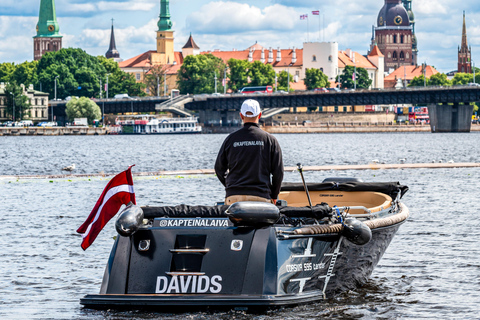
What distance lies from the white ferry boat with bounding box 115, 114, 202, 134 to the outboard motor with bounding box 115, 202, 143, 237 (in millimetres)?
159352

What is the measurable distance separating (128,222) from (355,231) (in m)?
2.95

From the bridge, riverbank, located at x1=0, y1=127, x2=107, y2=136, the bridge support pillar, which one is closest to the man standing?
the bridge

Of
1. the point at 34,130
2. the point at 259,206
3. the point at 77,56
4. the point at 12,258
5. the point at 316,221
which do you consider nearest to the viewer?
the point at 259,206

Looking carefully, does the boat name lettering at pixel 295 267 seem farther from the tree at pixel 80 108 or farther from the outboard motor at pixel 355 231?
the tree at pixel 80 108

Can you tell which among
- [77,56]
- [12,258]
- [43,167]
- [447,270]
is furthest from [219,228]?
[77,56]

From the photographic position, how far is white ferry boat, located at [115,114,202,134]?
171125 millimetres

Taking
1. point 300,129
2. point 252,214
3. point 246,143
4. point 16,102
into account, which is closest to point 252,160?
point 246,143

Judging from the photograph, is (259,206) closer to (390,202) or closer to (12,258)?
(390,202)

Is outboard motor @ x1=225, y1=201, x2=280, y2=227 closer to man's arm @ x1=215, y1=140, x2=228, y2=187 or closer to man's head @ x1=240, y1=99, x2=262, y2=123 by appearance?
man's arm @ x1=215, y1=140, x2=228, y2=187

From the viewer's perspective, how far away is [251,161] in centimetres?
1224

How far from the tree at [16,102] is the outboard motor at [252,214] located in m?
163

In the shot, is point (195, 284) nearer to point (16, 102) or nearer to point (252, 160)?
point (252, 160)

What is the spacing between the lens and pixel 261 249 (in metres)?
11.2

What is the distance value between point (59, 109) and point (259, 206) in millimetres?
170027
